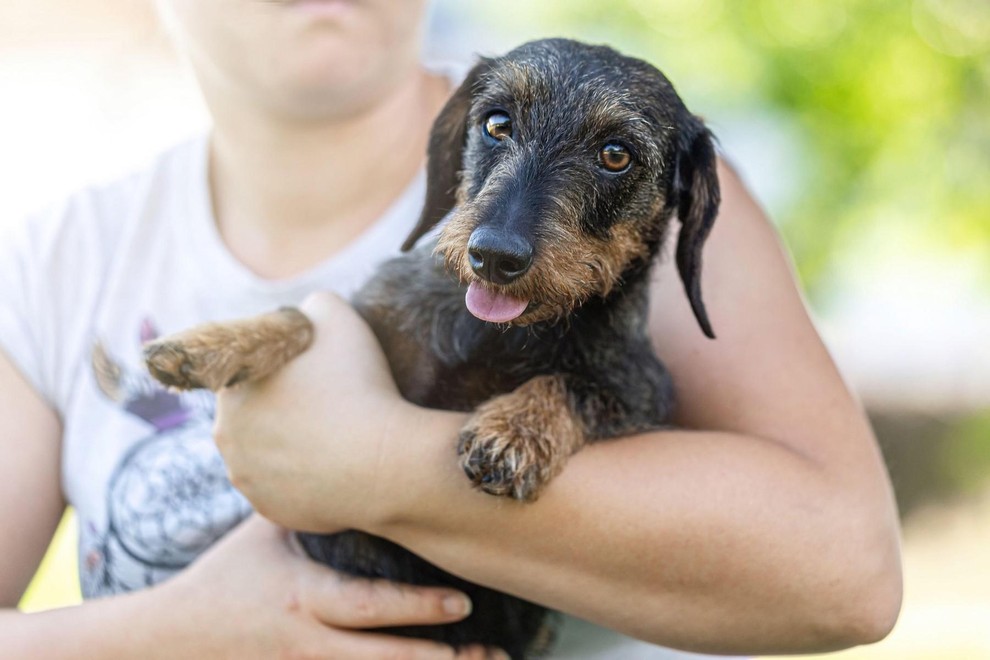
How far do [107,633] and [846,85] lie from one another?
17.2 feet

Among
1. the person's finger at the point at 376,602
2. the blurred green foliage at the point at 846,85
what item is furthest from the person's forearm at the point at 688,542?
the blurred green foliage at the point at 846,85

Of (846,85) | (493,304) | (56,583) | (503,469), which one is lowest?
(56,583)

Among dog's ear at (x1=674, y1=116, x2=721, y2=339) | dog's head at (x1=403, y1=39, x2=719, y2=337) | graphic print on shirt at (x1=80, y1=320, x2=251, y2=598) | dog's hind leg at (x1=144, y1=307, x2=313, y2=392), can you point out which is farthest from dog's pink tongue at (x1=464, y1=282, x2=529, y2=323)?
graphic print on shirt at (x1=80, y1=320, x2=251, y2=598)

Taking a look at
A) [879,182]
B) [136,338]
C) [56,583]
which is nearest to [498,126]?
[136,338]

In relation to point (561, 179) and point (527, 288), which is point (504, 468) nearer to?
point (527, 288)

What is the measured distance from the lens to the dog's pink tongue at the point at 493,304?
1921 mm

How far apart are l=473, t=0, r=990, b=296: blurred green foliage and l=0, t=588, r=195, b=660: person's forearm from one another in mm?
4158

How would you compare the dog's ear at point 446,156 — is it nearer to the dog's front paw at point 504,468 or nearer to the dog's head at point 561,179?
the dog's head at point 561,179

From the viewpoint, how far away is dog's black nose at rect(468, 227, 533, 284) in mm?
1832

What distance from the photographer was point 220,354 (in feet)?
7.65

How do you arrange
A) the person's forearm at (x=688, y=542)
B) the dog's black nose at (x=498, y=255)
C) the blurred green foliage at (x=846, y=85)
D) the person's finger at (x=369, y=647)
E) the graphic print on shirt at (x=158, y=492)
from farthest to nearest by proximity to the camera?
the blurred green foliage at (x=846, y=85)
the graphic print on shirt at (x=158, y=492)
the person's finger at (x=369, y=647)
the person's forearm at (x=688, y=542)
the dog's black nose at (x=498, y=255)

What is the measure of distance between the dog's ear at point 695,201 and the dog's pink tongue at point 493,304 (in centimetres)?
47

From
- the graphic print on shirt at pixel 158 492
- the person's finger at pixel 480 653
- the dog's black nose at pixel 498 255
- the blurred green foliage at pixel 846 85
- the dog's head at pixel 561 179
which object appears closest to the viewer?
the dog's black nose at pixel 498 255

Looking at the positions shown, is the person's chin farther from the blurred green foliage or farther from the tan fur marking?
the blurred green foliage
